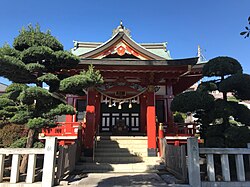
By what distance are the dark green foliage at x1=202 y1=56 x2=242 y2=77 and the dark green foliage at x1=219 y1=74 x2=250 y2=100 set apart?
0.41 meters

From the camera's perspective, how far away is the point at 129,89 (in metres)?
10.0

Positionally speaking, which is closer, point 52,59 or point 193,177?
point 193,177

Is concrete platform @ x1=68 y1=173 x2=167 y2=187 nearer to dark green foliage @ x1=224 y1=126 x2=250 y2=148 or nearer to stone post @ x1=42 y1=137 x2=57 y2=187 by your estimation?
stone post @ x1=42 y1=137 x2=57 y2=187

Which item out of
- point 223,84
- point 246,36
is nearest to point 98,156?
point 223,84

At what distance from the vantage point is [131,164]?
309 inches

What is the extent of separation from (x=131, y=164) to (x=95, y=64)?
4771 mm

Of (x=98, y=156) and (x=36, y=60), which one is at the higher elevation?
(x=36, y=60)

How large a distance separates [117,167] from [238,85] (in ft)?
17.6

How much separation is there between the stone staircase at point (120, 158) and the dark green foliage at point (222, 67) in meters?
4.25

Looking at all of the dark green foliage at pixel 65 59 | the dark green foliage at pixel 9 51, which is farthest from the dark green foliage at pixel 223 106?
the dark green foliage at pixel 9 51

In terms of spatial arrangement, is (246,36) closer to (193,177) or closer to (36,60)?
(193,177)

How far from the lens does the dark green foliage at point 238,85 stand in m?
6.09

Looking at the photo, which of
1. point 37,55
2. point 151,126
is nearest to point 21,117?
point 37,55

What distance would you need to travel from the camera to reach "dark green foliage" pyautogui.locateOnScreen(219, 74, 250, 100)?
609 cm
